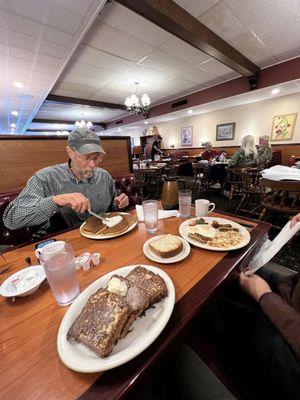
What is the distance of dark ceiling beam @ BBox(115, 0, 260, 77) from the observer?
2197 millimetres

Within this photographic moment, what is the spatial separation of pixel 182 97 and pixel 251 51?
121 inches

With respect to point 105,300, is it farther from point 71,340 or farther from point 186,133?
point 186,133

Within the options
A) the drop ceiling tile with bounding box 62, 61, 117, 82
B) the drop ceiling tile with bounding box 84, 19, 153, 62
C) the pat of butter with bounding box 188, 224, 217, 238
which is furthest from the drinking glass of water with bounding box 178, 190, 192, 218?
the drop ceiling tile with bounding box 62, 61, 117, 82

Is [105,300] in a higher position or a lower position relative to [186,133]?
lower

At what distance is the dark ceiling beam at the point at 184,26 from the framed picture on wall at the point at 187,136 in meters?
4.57

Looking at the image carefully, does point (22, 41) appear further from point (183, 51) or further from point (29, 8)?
point (183, 51)

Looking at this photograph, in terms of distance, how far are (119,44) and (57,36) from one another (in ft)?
3.33

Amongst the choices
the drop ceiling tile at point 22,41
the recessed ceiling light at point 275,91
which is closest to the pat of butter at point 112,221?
the drop ceiling tile at point 22,41

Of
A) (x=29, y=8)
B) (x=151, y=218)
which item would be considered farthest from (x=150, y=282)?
(x=29, y=8)

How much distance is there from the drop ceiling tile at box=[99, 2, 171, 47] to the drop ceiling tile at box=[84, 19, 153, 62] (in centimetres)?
11

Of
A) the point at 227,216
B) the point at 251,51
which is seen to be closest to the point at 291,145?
the point at 251,51

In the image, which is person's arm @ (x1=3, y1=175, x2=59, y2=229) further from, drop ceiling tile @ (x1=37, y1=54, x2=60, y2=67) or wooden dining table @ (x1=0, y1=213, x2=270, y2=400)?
drop ceiling tile @ (x1=37, y1=54, x2=60, y2=67)

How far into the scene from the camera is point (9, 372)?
0.40 m

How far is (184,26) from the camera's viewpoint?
2.58 m
